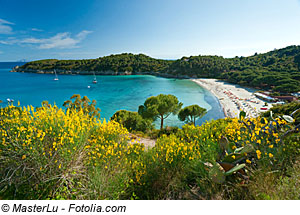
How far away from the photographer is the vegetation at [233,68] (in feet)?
174

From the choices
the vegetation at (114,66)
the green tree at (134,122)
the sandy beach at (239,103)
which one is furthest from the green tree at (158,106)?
the vegetation at (114,66)

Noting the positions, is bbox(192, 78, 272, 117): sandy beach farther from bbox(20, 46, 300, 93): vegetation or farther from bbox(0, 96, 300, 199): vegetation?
bbox(0, 96, 300, 199): vegetation

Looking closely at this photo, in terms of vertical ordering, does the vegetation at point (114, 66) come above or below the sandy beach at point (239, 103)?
above

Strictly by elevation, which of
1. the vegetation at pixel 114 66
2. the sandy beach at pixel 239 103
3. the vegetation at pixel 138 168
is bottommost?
the sandy beach at pixel 239 103

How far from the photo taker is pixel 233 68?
89.1 m

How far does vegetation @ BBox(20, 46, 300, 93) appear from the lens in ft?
174

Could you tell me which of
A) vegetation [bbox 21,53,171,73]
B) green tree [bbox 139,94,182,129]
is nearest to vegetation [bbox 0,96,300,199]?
green tree [bbox 139,94,182,129]

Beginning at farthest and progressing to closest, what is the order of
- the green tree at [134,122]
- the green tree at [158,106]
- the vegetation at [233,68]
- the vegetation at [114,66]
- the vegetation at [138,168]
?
the vegetation at [114,66] → the vegetation at [233,68] → the green tree at [134,122] → the green tree at [158,106] → the vegetation at [138,168]

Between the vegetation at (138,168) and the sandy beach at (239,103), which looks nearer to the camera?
the vegetation at (138,168)

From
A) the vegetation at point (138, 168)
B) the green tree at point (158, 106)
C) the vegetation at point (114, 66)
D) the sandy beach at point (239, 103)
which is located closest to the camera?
the vegetation at point (138, 168)

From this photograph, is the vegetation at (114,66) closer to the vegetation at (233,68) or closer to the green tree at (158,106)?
the vegetation at (233,68)

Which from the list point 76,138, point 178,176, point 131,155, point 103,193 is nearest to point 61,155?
point 76,138

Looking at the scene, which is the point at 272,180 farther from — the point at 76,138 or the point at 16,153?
the point at 16,153

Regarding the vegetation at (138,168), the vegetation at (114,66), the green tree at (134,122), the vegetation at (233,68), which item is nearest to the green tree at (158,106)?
the green tree at (134,122)
